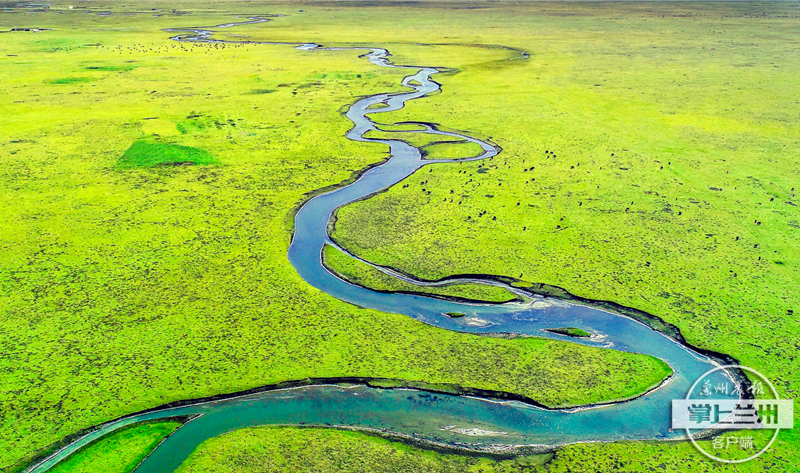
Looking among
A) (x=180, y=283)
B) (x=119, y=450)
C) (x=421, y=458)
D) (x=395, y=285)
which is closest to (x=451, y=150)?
(x=395, y=285)

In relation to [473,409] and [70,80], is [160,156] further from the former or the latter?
[70,80]

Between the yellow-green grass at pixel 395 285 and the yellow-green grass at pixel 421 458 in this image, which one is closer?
the yellow-green grass at pixel 421 458

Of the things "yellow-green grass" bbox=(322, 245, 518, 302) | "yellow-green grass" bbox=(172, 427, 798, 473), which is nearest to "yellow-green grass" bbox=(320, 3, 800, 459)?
"yellow-green grass" bbox=(322, 245, 518, 302)

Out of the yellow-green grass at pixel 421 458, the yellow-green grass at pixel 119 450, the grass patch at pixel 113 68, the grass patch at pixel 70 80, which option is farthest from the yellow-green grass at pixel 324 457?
the grass patch at pixel 113 68

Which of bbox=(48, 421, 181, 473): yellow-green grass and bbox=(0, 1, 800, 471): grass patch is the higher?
bbox=(0, 1, 800, 471): grass patch

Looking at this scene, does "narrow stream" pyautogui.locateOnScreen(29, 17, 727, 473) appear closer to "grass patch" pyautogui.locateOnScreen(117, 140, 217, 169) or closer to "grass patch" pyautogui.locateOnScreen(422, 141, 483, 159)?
"grass patch" pyautogui.locateOnScreen(422, 141, 483, 159)

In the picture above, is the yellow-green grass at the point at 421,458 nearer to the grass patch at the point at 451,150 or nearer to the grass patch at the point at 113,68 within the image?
the grass patch at the point at 451,150
